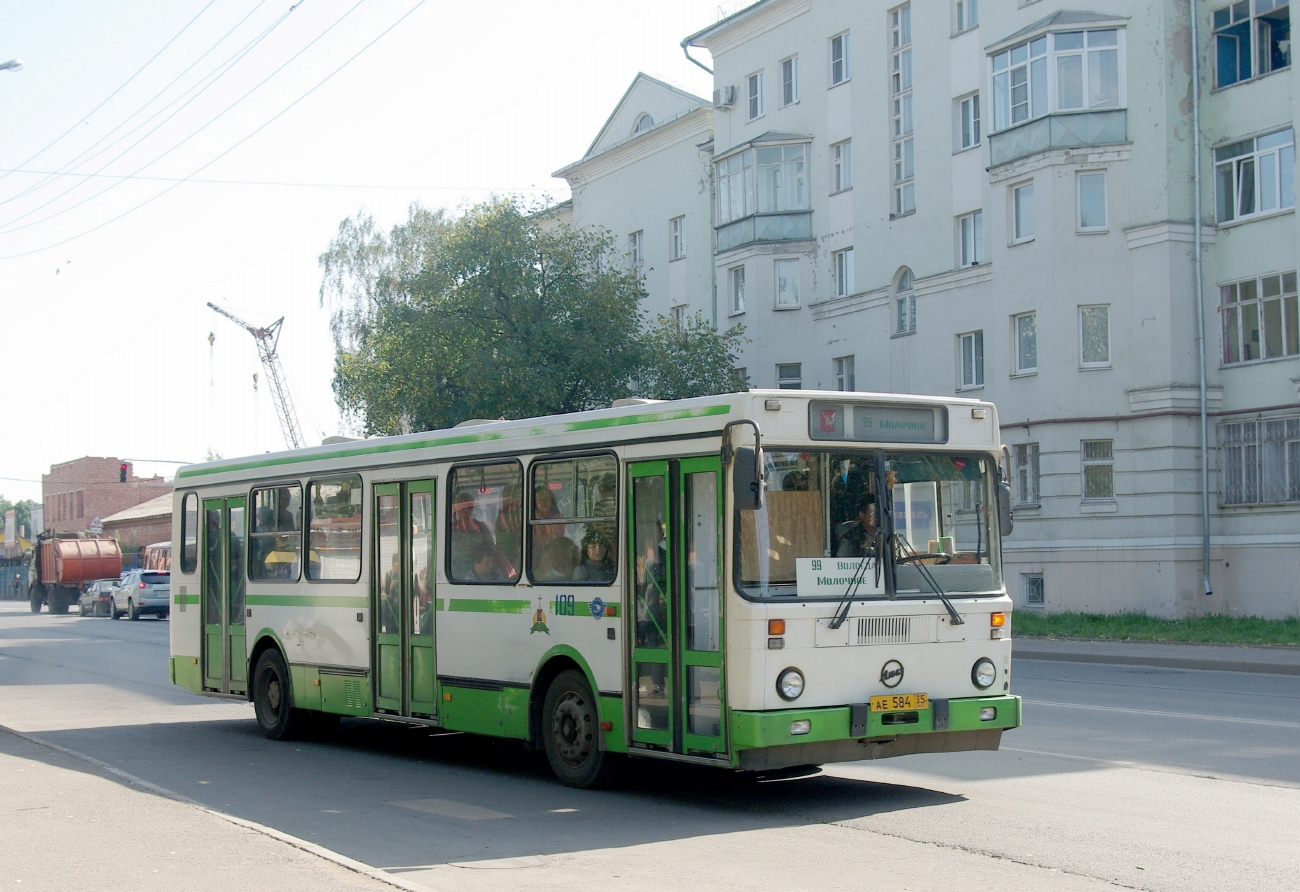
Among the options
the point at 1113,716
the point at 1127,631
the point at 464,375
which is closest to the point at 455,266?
the point at 464,375

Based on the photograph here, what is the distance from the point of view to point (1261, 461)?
A: 2995 centimetres

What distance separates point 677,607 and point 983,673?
2106 mm

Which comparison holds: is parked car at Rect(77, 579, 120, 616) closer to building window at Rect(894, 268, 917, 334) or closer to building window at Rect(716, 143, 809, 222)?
building window at Rect(716, 143, 809, 222)

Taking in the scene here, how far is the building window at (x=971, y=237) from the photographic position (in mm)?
35656

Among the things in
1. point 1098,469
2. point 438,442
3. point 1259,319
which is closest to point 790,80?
point 1098,469

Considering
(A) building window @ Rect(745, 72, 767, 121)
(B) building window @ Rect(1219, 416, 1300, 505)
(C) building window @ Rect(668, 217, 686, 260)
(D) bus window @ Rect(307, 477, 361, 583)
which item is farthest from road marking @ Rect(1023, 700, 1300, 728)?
(C) building window @ Rect(668, 217, 686, 260)

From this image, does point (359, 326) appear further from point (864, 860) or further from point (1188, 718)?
point (864, 860)

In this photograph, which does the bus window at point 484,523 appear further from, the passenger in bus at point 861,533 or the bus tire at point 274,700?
the bus tire at point 274,700

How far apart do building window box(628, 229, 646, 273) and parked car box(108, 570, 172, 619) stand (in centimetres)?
1870

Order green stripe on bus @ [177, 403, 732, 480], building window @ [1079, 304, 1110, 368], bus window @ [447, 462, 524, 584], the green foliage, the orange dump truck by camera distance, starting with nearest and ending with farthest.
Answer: green stripe on bus @ [177, 403, 732, 480], bus window @ [447, 462, 524, 584], the green foliage, building window @ [1079, 304, 1110, 368], the orange dump truck

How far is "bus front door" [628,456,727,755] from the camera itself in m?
9.18

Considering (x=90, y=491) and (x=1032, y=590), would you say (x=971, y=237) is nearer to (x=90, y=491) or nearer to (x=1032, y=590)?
(x=1032, y=590)

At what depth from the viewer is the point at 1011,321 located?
1336 inches

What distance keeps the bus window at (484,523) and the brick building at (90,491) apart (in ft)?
342
